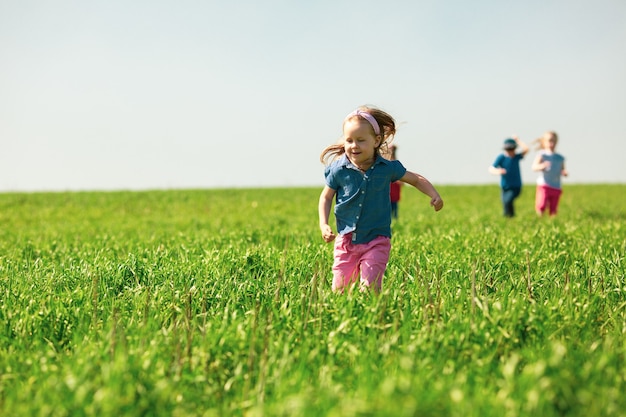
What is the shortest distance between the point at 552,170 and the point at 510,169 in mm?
881

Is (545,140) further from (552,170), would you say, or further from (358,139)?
(358,139)

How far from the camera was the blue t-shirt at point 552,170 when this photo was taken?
12188 mm

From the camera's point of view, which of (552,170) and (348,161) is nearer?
(348,161)

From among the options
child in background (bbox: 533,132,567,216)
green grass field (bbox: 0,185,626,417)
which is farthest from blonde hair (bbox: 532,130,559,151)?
A: green grass field (bbox: 0,185,626,417)

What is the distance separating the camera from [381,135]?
492 cm

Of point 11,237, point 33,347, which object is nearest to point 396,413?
point 33,347

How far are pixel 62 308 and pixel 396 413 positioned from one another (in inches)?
111

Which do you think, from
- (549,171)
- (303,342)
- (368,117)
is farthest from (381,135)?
(549,171)

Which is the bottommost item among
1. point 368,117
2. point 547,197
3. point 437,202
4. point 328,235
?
point 328,235

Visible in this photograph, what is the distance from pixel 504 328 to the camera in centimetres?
325

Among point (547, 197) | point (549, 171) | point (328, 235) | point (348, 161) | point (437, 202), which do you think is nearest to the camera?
point (328, 235)

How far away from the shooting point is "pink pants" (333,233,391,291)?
15.6 feet

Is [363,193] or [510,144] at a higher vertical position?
[510,144]

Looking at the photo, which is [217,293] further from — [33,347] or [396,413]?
[396,413]
